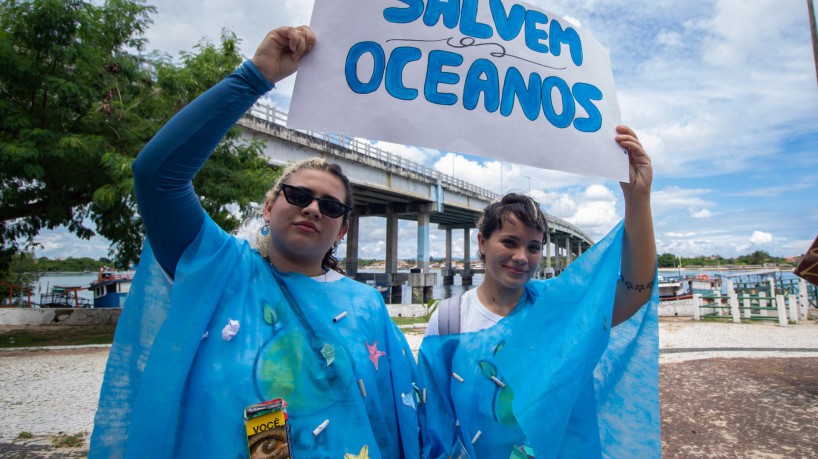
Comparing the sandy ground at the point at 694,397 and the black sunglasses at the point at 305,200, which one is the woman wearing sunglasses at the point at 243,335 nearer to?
the black sunglasses at the point at 305,200

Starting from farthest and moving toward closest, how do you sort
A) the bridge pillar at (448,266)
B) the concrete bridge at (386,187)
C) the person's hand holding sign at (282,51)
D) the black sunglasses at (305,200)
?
the bridge pillar at (448,266) → the concrete bridge at (386,187) → the black sunglasses at (305,200) → the person's hand holding sign at (282,51)

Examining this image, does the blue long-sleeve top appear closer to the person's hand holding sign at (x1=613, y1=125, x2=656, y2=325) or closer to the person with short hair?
the person with short hair

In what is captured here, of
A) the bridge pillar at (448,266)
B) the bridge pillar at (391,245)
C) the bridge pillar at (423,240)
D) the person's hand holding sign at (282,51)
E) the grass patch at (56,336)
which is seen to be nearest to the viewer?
the person's hand holding sign at (282,51)

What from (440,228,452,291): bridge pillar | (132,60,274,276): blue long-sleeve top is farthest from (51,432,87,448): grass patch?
(440,228,452,291): bridge pillar

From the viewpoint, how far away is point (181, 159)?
122 cm

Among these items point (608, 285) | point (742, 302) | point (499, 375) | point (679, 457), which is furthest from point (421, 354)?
point (742, 302)

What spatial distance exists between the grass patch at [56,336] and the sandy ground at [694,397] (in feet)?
3.97

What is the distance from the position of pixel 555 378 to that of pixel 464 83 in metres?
1.19

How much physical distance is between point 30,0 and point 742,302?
19758 millimetres

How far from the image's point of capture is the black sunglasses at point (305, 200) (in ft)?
4.69

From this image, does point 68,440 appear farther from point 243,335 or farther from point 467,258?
point 467,258

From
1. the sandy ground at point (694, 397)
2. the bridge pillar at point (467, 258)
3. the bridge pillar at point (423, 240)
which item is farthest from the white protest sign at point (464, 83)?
the bridge pillar at point (467, 258)

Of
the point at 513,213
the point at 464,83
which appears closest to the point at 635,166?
the point at 513,213

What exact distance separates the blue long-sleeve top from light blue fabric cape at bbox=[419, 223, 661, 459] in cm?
106
